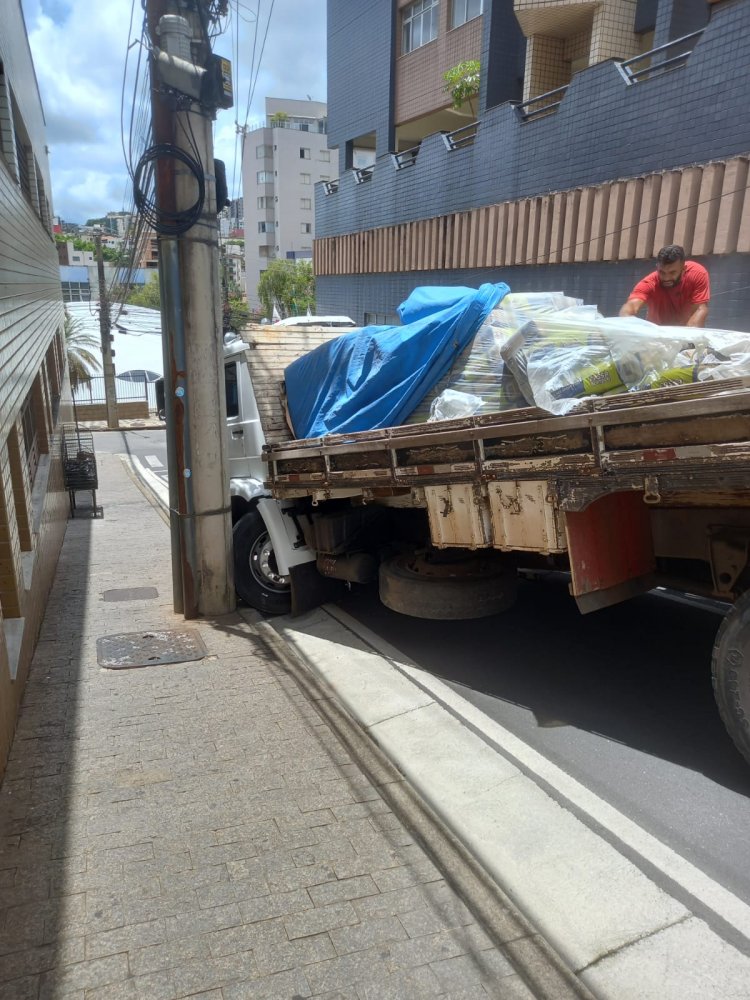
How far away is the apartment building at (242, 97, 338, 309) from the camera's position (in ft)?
215

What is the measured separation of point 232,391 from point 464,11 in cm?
1213

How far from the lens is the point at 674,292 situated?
6.05 meters

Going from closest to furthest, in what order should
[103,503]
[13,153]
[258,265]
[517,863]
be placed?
[517,863]
[13,153]
[103,503]
[258,265]

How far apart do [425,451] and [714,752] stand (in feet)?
8.03

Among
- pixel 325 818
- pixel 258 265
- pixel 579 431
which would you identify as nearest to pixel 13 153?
pixel 579 431

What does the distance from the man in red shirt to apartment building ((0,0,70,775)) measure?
4807mm

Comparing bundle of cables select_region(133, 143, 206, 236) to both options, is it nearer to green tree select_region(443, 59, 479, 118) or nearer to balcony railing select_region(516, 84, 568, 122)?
balcony railing select_region(516, 84, 568, 122)

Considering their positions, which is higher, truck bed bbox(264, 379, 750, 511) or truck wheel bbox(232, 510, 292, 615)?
truck bed bbox(264, 379, 750, 511)

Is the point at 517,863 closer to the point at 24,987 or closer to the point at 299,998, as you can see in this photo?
the point at 299,998

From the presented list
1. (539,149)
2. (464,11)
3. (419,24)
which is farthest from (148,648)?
(419,24)

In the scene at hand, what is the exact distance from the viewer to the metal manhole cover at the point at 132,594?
7320mm

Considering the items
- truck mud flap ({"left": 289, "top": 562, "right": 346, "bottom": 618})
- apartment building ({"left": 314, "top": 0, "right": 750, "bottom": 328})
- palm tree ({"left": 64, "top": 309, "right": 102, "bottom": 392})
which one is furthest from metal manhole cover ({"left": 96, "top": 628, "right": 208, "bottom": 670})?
palm tree ({"left": 64, "top": 309, "right": 102, "bottom": 392})

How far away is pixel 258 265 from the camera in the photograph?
6962 cm

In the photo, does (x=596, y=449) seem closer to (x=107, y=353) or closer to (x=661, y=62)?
(x=661, y=62)
